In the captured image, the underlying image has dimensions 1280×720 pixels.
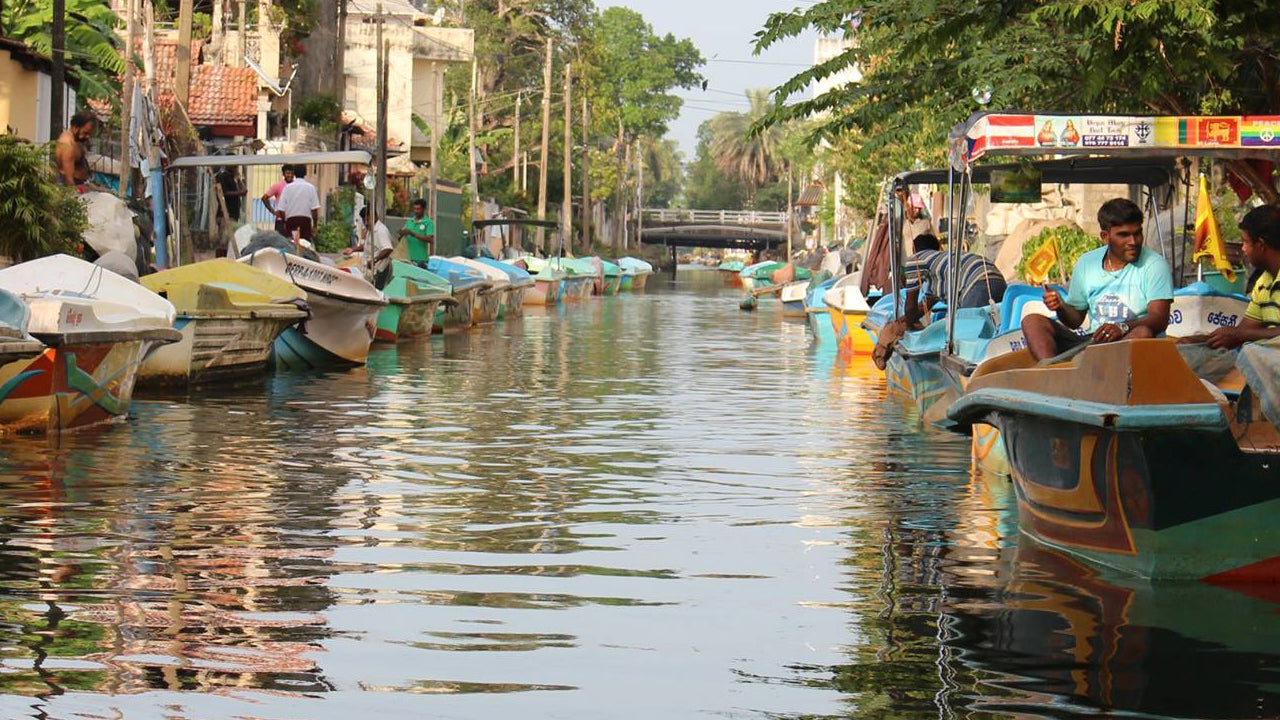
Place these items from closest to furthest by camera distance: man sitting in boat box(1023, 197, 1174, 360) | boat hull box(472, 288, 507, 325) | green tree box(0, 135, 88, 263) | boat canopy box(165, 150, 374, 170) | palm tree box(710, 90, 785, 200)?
man sitting in boat box(1023, 197, 1174, 360)
green tree box(0, 135, 88, 263)
boat canopy box(165, 150, 374, 170)
boat hull box(472, 288, 507, 325)
palm tree box(710, 90, 785, 200)

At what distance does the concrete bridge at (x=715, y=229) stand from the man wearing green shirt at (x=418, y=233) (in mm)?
86817

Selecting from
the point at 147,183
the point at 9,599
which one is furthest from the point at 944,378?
the point at 147,183

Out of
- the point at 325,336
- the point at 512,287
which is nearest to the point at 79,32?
the point at 512,287

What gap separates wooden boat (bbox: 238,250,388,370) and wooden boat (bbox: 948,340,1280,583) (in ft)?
43.3

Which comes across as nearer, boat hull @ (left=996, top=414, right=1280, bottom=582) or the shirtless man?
boat hull @ (left=996, top=414, right=1280, bottom=582)

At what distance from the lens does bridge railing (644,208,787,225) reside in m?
123

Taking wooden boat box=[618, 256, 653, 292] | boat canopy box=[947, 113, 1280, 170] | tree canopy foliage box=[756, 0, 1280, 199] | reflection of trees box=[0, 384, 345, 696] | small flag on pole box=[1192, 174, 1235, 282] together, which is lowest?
wooden boat box=[618, 256, 653, 292]

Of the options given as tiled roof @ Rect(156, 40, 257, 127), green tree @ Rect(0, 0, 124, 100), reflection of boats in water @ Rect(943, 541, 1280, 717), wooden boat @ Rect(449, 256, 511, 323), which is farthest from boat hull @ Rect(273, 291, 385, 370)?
tiled roof @ Rect(156, 40, 257, 127)

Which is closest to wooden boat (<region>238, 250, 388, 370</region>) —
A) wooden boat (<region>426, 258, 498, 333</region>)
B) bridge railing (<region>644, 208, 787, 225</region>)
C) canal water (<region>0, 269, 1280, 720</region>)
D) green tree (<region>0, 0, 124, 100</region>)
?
canal water (<region>0, 269, 1280, 720</region>)

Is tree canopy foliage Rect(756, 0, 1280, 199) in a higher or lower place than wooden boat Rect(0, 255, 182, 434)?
higher

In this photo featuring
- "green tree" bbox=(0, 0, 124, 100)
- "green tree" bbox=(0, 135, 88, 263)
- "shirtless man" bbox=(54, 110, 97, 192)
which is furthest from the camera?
"green tree" bbox=(0, 0, 124, 100)

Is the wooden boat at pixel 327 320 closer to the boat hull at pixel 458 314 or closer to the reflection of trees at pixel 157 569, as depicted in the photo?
the reflection of trees at pixel 157 569

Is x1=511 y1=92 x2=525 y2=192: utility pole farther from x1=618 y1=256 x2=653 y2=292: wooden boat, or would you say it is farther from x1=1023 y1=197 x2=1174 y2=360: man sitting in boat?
x1=1023 y1=197 x2=1174 y2=360: man sitting in boat

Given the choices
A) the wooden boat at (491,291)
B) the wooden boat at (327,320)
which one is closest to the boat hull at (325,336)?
the wooden boat at (327,320)
